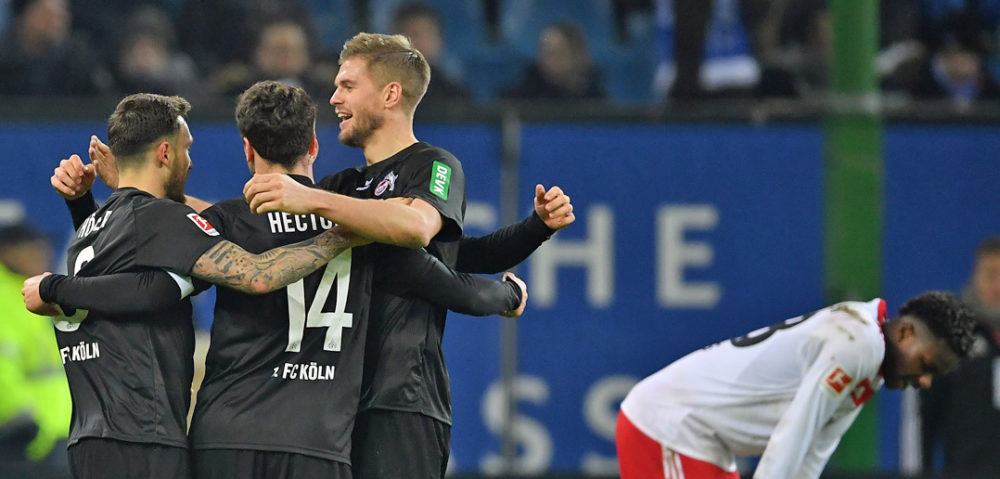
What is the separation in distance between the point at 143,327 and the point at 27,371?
4556mm

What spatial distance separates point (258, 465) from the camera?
451 centimetres

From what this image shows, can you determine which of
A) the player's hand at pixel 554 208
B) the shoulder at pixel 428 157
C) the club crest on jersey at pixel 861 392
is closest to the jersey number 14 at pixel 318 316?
the shoulder at pixel 428 157

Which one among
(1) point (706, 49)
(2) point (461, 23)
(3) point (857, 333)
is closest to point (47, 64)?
(2) point (461, 23)

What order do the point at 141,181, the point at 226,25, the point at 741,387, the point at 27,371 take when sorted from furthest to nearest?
the point at 226,25 → the point at 27,371 → the point at 741,387 → the point at 141,181

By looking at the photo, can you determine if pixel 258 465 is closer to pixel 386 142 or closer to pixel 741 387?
pixel 386 142

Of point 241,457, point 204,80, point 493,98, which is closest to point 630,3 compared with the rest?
point 493,98

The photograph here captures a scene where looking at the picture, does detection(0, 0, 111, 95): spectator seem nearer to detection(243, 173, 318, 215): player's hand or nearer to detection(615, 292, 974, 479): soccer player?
detection(615, 292, 974, 479): soccer player

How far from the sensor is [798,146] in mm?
8672

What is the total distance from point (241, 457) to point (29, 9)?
6.41 m

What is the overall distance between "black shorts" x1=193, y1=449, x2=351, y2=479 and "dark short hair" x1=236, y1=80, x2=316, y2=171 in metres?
0.92

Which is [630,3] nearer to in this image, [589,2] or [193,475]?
[589,2]

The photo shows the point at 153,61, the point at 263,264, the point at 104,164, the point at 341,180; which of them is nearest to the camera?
the point at 263,264

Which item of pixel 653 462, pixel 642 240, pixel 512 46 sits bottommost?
pixel 653 462

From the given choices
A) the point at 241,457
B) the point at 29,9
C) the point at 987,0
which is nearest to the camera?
the point at 241,457
